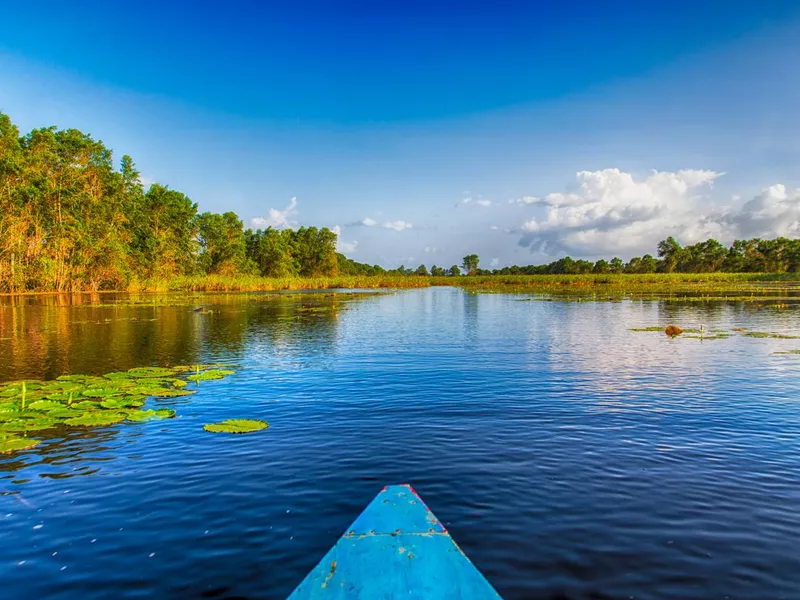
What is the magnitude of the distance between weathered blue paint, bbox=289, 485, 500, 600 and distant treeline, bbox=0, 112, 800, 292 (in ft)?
224

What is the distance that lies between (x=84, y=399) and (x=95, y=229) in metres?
68.7

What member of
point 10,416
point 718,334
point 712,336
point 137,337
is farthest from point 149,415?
point 718,334

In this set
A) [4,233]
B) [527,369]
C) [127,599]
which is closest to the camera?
[127,599]

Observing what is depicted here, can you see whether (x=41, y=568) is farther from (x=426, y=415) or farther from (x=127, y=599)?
(x=426, y=415)

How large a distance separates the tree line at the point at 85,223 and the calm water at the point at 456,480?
52872mm

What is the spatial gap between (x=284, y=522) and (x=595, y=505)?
4611 mm

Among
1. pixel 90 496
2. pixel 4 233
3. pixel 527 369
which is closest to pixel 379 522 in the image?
pixel 90 496

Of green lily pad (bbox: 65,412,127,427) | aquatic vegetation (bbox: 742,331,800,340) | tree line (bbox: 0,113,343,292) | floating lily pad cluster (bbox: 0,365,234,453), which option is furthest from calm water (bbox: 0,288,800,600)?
tree line (bbox: 0,113,343,292)

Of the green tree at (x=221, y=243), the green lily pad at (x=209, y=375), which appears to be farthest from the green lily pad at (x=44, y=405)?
the green tree at (x=221, y=243)

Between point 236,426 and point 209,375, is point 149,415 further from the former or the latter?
point 209,375

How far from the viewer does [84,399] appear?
1312 centimetres

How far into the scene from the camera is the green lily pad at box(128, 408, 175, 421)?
11859 mm

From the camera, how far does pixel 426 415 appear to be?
1227 centimetres

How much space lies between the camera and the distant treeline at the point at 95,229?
5875cm
